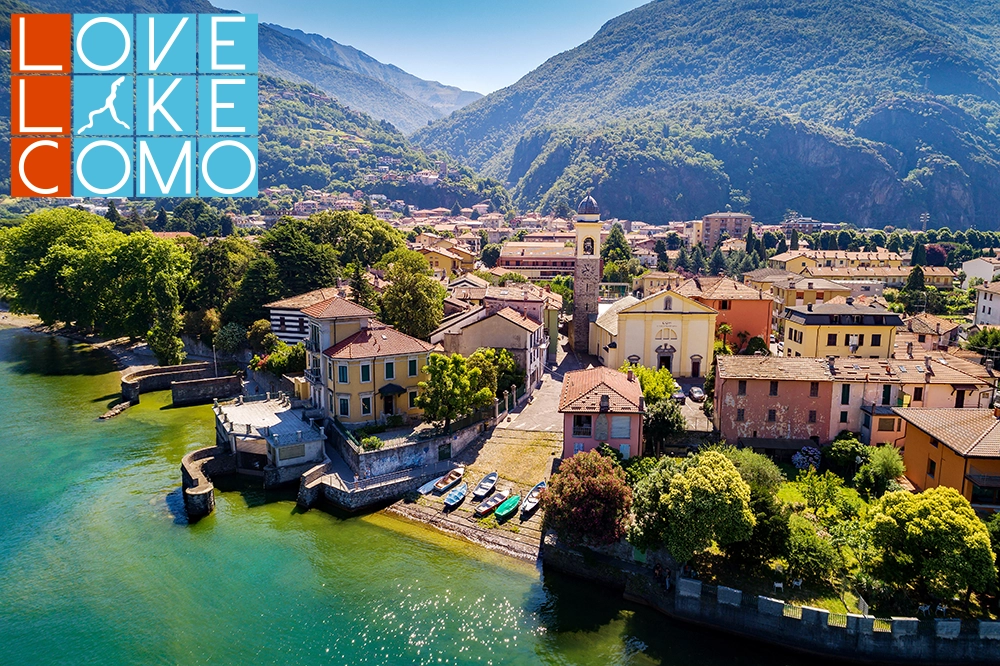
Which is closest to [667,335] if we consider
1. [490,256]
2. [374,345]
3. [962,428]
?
[962,428]

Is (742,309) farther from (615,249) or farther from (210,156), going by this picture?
(615,249)

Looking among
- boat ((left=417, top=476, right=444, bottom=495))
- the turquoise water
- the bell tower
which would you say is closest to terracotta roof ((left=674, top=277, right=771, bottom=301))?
the bell tower

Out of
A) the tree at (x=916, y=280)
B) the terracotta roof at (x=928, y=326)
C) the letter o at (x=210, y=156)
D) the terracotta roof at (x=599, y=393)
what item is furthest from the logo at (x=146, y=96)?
the tree at (x=916, y=280)

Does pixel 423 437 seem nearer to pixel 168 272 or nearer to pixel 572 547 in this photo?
pixel 572 547

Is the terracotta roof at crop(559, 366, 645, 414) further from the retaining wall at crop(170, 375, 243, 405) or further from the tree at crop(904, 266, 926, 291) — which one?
the tree at crop(904, 266, 926, 291)

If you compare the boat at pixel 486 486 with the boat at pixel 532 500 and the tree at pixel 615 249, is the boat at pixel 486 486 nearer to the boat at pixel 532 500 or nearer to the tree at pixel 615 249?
the boat at pixel 532 500

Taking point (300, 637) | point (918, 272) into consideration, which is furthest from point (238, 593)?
point (918, 272)
